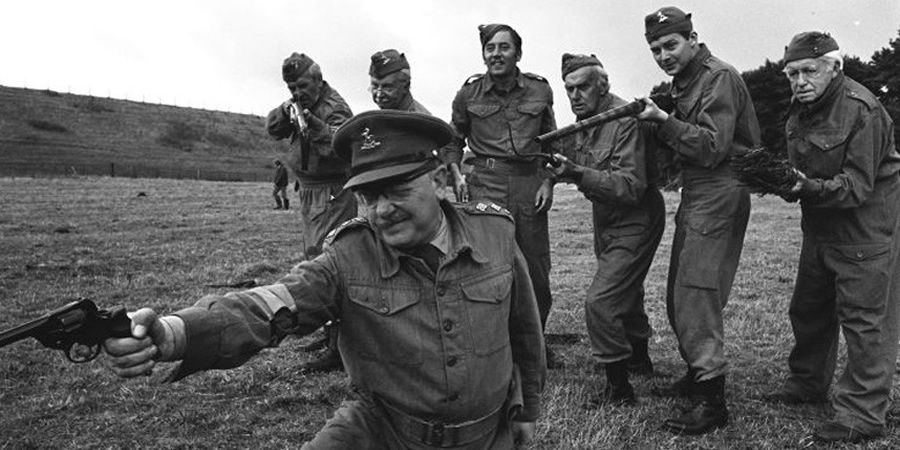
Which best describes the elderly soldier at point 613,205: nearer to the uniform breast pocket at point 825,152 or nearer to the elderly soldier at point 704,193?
the elderly soldier at point 704,193

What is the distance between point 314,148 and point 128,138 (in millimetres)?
65045

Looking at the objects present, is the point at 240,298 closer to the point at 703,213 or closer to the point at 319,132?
the point at 703,213

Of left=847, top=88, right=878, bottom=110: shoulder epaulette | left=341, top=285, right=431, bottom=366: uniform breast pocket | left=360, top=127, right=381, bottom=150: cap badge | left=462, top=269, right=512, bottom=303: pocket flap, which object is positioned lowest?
left=341, top=285, right=431, bottom=366: uniform breast pocket

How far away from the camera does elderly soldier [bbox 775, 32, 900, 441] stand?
498 cm

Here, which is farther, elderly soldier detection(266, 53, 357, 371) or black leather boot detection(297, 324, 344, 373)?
elderly soldier detection(266, 53, 357, 371)

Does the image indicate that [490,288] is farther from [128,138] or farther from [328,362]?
[128,138]

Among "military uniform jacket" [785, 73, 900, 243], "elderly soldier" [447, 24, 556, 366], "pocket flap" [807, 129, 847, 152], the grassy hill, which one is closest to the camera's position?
"military uniform jacket" [785, 73, 900, 243]

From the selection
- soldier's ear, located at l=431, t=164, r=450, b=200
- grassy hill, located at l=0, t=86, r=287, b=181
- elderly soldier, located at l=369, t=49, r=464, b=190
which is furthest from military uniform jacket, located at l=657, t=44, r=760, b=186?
Result: grassy hill, located at l=0, t=86, r=287, b=181

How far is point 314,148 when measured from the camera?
287 inches

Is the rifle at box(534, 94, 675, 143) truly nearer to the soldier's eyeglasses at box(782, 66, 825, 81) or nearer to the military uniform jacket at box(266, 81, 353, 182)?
the soldier's eyeglasses at box(782, 66, 825, 81)

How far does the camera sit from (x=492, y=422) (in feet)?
11.1

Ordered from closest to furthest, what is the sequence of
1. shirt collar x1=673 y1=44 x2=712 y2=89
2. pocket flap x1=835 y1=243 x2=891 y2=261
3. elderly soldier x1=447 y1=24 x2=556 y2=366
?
pocket flap x1=835 y1=243 x2=891 y2=261 → shirt collar x1=673 y1=44 x2=712 y2=89 → elderly soldier x1=447 y1=24 x2=556 y2=366

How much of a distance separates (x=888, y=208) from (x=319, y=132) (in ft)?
15.0

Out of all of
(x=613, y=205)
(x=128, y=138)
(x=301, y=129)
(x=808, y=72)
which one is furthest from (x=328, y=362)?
(x=128, y=138)
